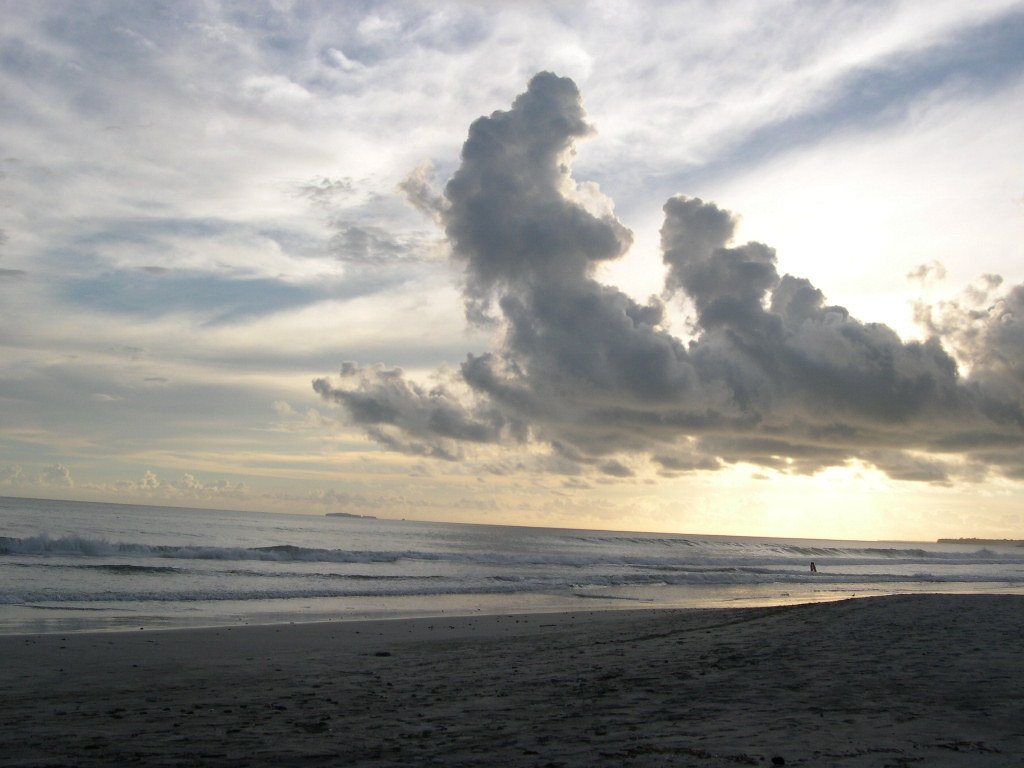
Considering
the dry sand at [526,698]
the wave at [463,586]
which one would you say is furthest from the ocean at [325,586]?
the dry sand at [526,698]

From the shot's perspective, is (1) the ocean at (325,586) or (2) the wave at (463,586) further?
(2) the wave at (463,586)

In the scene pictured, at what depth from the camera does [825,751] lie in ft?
23.2

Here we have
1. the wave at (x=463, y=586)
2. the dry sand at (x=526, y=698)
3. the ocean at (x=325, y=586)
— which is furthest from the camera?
the wave at (x=463, y=586)

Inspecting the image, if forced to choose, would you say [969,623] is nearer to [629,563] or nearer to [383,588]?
[383,588]

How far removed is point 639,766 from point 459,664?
23.2ft

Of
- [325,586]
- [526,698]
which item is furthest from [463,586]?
[526,698]

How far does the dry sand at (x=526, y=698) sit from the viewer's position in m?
7.24

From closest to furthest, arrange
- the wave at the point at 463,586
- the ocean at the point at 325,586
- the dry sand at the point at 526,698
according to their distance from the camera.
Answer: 1. the dry sand at the point at 526,698
2. the ocean at the point at 325,586
3. the wave at the point at 463,586

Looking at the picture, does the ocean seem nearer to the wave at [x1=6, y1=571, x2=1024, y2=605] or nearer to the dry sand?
the wave at [x1=6, y1=571, x2=1024, y2=605]

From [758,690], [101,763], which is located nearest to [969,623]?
[758,690]

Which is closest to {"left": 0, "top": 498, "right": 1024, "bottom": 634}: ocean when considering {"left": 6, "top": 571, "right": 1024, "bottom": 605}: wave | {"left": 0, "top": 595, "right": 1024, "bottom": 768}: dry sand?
{"left": 6, "top": 571, "right": 1024, "bottom": 605}: wave

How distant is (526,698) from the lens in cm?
983

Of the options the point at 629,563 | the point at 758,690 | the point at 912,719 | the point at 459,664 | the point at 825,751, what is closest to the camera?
the point at 825,751

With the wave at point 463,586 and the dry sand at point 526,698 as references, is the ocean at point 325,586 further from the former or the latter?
the dry sand at point 526,698
